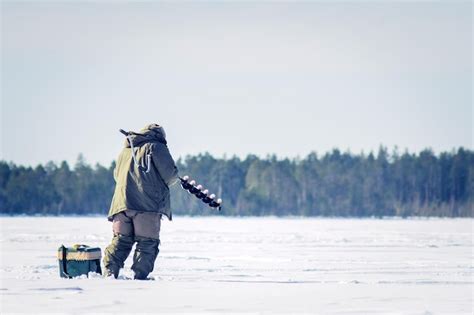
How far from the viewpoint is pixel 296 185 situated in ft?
408

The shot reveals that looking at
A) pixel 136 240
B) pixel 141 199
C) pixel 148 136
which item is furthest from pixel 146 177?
pixel 136 240

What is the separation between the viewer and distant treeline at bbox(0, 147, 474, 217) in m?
114

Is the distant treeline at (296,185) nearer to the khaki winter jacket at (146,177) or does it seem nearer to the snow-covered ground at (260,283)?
the snow-covered ground at (260,283)

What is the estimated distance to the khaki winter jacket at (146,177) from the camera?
13.2 meters

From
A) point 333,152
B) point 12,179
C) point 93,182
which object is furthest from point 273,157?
point 12,179

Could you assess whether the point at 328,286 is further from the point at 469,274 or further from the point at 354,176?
the point at 354,176

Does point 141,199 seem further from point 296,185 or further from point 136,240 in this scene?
point 296,185

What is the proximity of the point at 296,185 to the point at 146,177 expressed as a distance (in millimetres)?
111478

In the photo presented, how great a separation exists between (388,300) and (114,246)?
4.04 m

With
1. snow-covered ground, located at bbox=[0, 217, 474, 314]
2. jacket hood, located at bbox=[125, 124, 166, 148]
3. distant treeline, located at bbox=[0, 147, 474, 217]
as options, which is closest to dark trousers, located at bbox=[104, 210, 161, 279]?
snow-covered ground, located at bbox=[0, 217, 474, 314]

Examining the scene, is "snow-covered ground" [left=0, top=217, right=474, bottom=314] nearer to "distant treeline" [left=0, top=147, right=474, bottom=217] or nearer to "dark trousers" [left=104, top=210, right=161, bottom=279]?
"dark trousers" [left=104, top=210, right=161, bottom=279]

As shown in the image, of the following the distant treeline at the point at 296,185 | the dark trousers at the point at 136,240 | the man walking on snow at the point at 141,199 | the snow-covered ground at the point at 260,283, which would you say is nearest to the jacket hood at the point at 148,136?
the man walking on snow at the point at 141,199

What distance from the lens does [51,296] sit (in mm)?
10344

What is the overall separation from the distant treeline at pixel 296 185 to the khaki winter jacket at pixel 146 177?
304 feet
